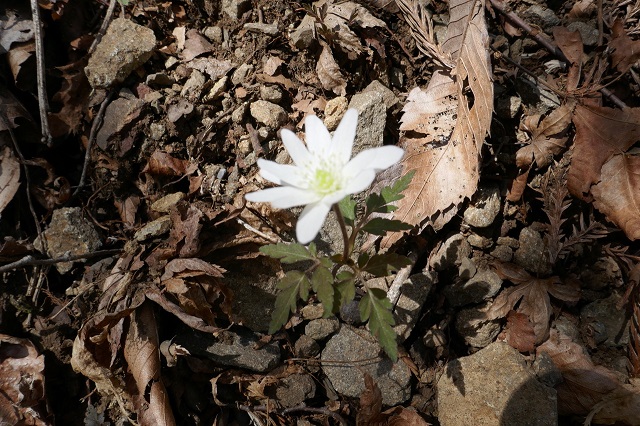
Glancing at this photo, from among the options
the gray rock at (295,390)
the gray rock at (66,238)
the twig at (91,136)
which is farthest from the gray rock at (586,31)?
the gray rock at (66,238)

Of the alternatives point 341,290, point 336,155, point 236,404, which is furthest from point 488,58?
point 236,404

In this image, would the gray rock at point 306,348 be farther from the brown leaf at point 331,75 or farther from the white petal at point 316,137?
the brown leaf at point 331,75

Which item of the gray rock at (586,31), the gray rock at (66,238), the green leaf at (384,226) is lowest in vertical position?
the gray rock at (66,238)

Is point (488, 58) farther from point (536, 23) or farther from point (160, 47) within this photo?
point (160, 47)

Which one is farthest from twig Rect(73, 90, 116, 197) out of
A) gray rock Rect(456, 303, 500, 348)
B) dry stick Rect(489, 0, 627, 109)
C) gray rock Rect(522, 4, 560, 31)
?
gray rock Rect(522, 4, 560, 31)

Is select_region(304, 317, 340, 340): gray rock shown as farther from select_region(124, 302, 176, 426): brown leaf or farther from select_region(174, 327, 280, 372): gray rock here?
select_region(124, 302, 176, 426): brown leaf

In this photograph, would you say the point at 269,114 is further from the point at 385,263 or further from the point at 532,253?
the point at 532,253
